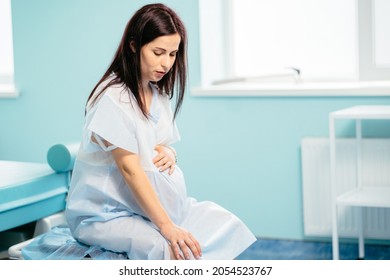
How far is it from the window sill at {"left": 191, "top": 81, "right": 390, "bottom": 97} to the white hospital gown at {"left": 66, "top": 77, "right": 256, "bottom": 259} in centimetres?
116

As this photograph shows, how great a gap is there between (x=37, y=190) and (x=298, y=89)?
44.8 inches

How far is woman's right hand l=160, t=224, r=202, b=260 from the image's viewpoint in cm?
164

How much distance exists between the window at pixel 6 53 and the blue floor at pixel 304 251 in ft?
4.66

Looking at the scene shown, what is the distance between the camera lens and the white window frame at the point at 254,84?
2912mm

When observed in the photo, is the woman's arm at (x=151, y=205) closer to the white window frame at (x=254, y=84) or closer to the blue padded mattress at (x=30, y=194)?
the blue padded mattress at (x=30, y=194)

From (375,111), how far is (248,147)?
68 cm

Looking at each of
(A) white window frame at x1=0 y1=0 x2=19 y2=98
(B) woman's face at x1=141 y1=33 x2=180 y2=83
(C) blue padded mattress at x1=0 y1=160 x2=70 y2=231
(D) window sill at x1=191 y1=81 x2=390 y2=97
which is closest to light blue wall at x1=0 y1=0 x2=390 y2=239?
(D) window sill at x1=191 y1=81 x2=390 y2=97

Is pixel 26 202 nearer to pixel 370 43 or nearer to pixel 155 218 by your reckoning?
pixel 155 218

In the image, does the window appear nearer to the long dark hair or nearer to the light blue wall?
the light blue wall

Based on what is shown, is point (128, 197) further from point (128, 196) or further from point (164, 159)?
point (164, 159)

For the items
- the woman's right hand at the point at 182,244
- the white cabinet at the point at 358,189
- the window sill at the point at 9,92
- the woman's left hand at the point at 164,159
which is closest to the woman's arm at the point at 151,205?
the woman's right hand at the point at 182,244

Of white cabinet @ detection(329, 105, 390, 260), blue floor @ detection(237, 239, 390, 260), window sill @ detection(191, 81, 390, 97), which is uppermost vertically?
window sill @ detection(191, 81, 390, 97)

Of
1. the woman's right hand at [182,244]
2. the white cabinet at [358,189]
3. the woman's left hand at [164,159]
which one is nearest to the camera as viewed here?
the woman's right hand at [182,244]
